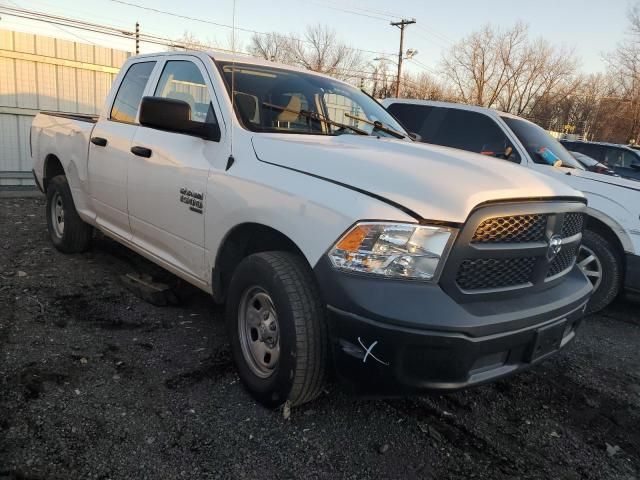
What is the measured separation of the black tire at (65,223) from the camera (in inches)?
200

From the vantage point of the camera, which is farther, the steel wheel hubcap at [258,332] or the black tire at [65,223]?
the black tire at [65,223]

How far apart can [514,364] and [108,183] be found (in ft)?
11.2

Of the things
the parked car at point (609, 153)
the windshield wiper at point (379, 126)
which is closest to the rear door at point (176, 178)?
the windshield wiper at point (379, 126)

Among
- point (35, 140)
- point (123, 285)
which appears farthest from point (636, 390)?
point (35, 140)

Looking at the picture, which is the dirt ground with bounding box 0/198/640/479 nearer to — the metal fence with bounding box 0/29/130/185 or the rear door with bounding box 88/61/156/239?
the rear door with bounding box 88/61/156/239

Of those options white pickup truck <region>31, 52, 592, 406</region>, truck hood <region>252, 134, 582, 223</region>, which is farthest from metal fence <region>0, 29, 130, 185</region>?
truck hood <region>252, 134, 582, 223</region>

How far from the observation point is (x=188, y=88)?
3.60 metres

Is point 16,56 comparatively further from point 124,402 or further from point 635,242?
point 635,242

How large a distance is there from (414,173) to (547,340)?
1.05 m

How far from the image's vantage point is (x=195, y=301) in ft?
14.1

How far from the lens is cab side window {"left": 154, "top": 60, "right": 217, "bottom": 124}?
10.9 feet

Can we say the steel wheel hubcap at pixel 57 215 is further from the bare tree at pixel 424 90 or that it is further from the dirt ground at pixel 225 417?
the bare tree at pixel 424 90

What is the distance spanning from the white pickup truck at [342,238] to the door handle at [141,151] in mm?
15

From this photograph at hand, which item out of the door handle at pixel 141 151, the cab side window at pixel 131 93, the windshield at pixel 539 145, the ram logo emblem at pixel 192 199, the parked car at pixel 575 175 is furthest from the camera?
the windshield at pixel 539 145
